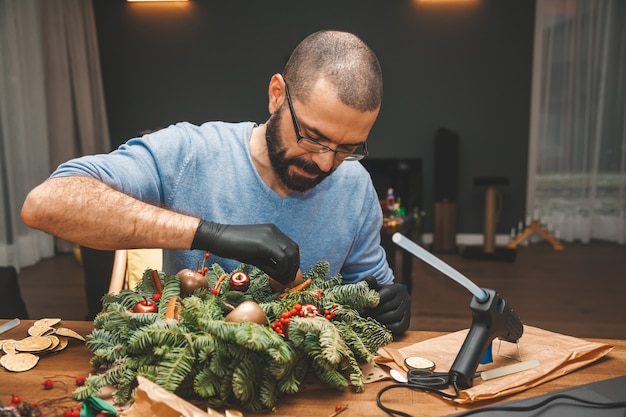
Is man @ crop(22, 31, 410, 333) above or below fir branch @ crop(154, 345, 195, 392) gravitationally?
above

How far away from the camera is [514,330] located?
105cm

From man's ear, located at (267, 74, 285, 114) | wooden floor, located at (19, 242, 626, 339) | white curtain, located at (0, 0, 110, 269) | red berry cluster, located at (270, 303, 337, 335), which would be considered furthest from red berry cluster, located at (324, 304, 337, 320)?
white curtain, located at (0, 0, 110, 269)

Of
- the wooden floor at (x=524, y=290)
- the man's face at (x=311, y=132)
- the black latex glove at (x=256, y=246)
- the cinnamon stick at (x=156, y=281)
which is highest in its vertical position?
the man's face at (x=311, y=132)

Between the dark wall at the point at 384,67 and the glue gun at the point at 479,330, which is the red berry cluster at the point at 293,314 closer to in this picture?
the glue gun at the point at 479,330

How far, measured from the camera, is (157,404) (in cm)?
77

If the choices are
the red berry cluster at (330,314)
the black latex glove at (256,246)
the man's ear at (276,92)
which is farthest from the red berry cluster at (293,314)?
the man's ear at (276,92)

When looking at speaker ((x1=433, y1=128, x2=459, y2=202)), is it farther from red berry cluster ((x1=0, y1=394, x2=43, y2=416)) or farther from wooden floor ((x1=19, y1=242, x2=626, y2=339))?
red berry cluster ((x1=0, y1=394, x2=43, y2=416))

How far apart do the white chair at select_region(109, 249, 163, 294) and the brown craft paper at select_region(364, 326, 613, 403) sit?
111 cm

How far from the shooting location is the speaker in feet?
18.0

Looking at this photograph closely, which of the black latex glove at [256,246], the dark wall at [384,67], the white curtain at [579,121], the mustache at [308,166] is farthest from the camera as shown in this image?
the dark wall at [384,67]

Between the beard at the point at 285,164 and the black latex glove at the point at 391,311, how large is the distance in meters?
0.37

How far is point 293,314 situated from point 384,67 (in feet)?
16.8

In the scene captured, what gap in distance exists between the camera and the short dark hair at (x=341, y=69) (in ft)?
4.10

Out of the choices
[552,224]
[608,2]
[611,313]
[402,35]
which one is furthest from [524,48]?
[611,313]
